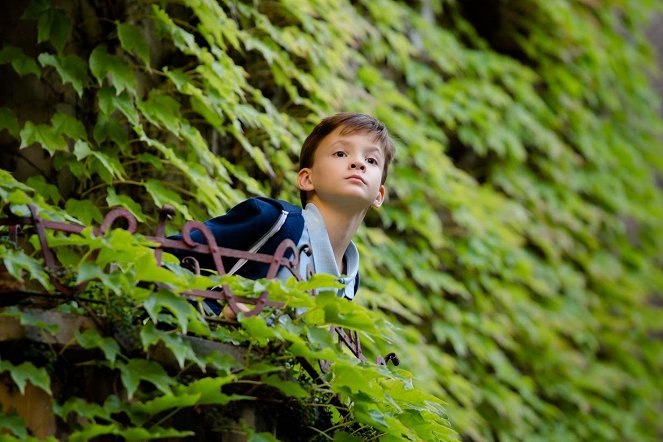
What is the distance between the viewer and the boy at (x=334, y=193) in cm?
251

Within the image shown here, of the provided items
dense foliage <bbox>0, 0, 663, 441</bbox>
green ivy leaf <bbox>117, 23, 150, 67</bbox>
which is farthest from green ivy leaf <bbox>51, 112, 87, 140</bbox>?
green ivy leaf <bbox>117, 23, 150, 67</bbox>

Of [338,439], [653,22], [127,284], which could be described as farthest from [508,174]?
[127,284]

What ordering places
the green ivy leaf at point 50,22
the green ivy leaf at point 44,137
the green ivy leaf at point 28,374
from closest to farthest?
the green ivy leaf at point 28,374, the green ivy leaf at point 44,137, the green ivy leaf at point 50,22

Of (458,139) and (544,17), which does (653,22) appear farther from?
(458,139)

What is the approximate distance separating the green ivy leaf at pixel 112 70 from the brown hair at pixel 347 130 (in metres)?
0.67

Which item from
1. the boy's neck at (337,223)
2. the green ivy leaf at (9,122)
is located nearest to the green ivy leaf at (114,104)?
the green ivy leaf at (9,122)

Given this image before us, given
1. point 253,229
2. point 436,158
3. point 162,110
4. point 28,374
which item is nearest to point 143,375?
point 28,374

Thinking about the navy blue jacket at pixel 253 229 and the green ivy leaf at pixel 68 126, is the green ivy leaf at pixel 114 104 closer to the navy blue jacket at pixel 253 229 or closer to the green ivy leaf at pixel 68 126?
the green ivy leaf at pixel 68 126

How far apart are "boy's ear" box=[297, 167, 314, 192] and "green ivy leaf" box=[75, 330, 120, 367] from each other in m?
0.88

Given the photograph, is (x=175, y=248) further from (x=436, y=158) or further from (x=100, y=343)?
(x=436, y=158)

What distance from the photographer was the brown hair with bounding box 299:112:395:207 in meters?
2.66

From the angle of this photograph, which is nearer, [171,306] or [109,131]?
[171,306]

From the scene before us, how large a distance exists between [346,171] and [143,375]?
2.88 ft

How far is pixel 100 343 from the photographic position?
1.87 meters
